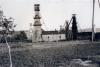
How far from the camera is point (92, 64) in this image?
17.7 metres

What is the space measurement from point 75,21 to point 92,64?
24294 millimetres

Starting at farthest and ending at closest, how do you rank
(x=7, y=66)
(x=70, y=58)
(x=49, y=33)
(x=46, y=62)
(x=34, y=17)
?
(x=49, y=33), (x=34, y=17), (x=70, y=58), (x=46, y=62), (x=7, y=66)

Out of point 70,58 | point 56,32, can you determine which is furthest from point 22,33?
point 70,58

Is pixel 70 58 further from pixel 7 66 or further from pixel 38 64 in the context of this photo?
pixel 7 66

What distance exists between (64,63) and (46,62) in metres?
0.94

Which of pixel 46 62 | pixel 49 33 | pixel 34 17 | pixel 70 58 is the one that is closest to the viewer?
pixel 46 62

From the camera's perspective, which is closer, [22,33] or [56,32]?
[22,33]

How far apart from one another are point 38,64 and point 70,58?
2866 mm

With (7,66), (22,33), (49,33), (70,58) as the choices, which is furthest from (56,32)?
(7,66)

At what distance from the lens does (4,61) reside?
18.5 meters

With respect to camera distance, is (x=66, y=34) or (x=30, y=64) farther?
(x=66, y=34)

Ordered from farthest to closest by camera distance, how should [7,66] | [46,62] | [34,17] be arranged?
1. [34,17]
2. [46,62]
3. [7,66]

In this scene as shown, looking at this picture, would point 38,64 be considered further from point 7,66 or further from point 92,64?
point 92,64


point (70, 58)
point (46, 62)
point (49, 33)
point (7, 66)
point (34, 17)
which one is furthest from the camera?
point (49, 33)
